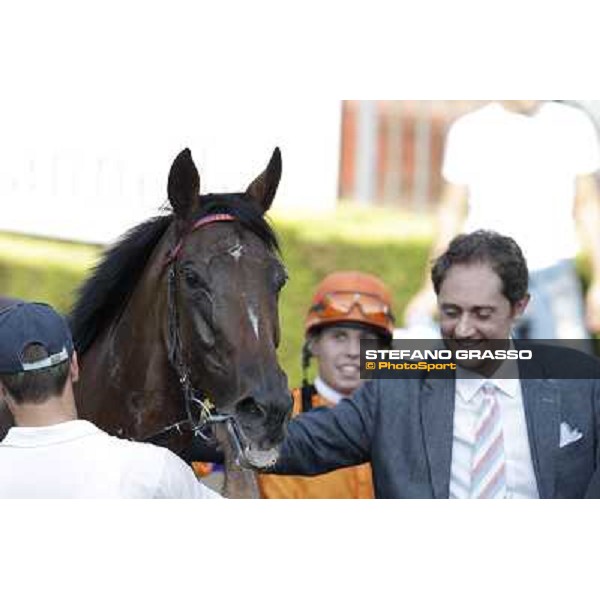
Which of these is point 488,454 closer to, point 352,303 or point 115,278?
point 352,303

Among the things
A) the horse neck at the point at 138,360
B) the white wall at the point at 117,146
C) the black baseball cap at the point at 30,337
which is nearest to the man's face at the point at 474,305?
the horse neck at the point at 138,360

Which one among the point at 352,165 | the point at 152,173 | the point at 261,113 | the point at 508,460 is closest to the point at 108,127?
the point at 152,173

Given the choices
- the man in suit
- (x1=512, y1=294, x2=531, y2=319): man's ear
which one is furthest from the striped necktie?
(x1=512, y1=294, x2=531, y2=319): man's ear

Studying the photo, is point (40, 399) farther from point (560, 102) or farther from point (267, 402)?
point (560, 102)

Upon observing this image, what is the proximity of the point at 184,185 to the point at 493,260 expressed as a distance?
0.97m

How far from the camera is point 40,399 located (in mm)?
2871

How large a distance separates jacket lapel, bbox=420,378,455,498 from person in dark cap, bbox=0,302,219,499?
3.46 feet

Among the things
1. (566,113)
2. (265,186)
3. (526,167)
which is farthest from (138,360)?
(566,113)

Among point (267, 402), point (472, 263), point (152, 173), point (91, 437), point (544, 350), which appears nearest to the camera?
point (91, 437)

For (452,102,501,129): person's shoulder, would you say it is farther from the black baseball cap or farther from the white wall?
the black baseball cap

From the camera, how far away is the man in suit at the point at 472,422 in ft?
12.4

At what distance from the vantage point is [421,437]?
378 cm

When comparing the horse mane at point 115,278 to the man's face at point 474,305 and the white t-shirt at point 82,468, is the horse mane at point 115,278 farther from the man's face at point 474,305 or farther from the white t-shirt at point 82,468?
the white t-shirt at point 82,468

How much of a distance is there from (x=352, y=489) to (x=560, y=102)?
1.64 metres
